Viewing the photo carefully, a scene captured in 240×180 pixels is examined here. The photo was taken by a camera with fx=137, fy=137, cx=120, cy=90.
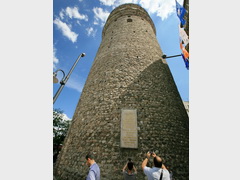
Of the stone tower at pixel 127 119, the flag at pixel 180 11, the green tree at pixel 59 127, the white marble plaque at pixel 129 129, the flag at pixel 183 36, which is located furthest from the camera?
the green tree at pixel 59 127

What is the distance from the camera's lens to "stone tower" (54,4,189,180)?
5379 millimetres

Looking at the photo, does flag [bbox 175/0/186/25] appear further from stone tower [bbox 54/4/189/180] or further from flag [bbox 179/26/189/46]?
stone tower [bbox 54/4/189/180]

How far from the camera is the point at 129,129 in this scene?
5.79m

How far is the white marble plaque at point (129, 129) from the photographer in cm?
548

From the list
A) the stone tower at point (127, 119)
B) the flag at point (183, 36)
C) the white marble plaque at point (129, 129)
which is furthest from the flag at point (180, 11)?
the white marble plaque at point (129, 129)

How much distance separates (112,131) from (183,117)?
378cm

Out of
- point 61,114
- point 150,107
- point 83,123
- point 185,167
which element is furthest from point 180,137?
point 61,114

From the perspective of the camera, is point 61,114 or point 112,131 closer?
point 112,131

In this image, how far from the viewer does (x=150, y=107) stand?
6.49 m

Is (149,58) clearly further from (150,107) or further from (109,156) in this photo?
(109,156)

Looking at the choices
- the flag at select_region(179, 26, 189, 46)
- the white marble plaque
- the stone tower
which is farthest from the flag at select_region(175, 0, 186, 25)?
the white marble plaque

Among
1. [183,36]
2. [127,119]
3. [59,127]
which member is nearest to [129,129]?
[127,119]

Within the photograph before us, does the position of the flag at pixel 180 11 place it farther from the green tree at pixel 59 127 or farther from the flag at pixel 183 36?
the green tree at pixel 59 127

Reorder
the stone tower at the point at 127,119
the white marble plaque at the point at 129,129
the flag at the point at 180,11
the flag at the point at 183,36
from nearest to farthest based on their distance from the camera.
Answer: the stone tower at the point at 127,119 < the white marble plaque at the point at 129,129 < the flag at the point at 183,36 < the flag at the point at 180,11
